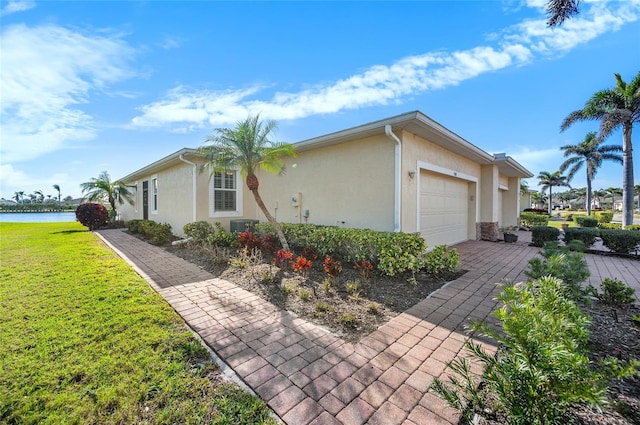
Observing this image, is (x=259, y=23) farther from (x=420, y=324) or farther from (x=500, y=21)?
(x=420, y=324)

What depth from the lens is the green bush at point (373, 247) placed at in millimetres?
5566

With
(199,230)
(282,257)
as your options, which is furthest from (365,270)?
(199,230)

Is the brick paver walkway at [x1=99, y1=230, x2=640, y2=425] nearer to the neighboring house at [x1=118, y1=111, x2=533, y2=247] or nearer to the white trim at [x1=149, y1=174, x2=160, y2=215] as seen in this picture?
the neighboring house at [x1=118, y1=111, x2=533, y2=247]

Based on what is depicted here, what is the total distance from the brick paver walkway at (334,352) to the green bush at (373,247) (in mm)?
927

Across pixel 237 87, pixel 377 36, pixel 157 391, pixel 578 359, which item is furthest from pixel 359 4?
pixel 157 391

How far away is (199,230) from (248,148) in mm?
4006

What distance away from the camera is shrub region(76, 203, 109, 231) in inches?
603

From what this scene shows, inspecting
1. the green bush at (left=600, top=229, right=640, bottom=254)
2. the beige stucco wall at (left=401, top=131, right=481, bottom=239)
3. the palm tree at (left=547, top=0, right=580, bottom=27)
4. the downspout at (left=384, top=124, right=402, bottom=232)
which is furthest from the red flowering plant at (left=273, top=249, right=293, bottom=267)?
the green bush at (left=600, top=229, right=640, bottom=254)

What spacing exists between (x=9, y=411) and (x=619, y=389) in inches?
205

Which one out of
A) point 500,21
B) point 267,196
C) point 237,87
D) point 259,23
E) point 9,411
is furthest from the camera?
point 267,196

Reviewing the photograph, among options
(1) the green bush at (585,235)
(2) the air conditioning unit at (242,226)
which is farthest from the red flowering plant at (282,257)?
(1) the green bush at (585,235)

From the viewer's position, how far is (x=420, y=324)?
143 inches

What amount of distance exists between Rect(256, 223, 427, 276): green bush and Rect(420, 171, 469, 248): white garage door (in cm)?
258

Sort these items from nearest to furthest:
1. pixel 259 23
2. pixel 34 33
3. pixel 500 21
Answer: pixel 34 33 → pixel 500 21 → pixel 259 23
